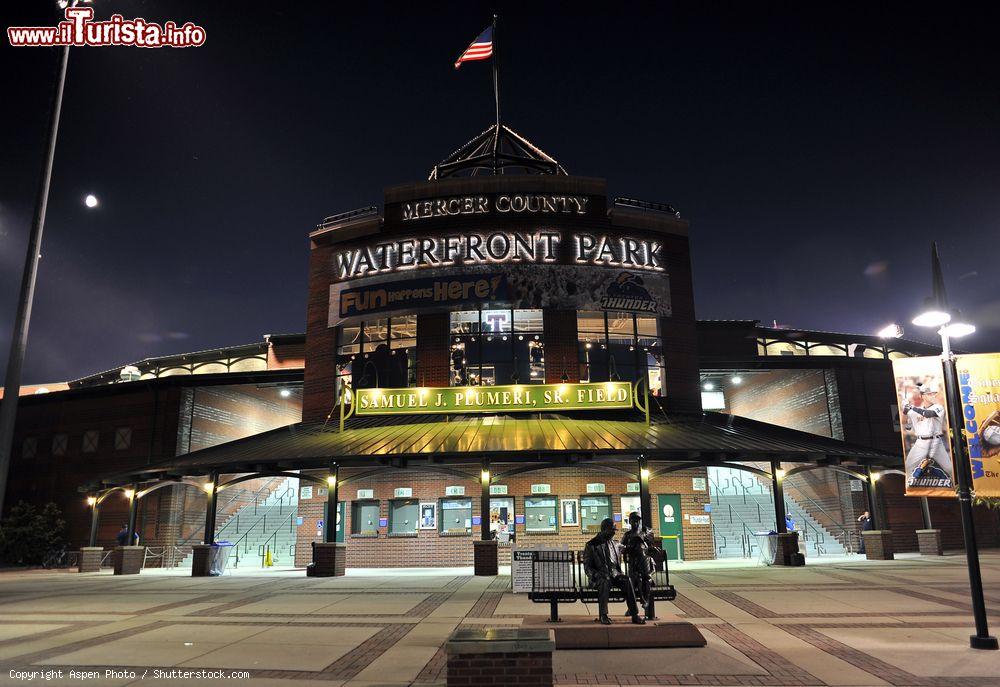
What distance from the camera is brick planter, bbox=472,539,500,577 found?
21016mm

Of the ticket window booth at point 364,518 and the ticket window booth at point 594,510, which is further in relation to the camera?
the ticket window booth at point 364,518

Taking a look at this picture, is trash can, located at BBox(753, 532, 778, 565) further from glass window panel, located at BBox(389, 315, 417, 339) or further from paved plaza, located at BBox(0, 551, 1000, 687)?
glass window panel, located at BBox(389, 315, 417, 339)

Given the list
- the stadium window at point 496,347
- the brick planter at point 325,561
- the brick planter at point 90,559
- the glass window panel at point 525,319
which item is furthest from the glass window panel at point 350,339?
the brick planter at point 90,559

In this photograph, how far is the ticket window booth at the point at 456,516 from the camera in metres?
25.7

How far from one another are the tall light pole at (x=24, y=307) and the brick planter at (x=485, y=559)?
1342 centimetres

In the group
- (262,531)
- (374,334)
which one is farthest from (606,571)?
(262,531)

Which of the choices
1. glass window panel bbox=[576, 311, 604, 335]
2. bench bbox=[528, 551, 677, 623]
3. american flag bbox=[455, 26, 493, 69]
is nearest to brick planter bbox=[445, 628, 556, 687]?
bench bbox=[528, 551, 677, 623]

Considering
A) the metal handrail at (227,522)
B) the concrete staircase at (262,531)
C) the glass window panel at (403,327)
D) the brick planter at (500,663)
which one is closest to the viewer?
the brick planter at (500,663)

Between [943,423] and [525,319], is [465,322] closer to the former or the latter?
[525,319]

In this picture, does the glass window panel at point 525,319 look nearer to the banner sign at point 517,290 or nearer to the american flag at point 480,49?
the banner sign at point 517,290

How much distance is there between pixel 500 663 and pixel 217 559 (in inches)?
788

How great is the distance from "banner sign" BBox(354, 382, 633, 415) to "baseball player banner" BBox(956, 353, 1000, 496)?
13.5m

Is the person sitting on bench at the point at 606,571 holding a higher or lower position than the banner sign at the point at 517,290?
lower

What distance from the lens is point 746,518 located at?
28359mm
